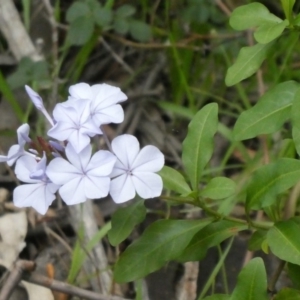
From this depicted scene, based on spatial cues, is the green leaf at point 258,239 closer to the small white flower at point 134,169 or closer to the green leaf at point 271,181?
the green leaf at point 271,181

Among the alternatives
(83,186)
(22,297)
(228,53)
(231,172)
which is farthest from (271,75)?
(83,186)

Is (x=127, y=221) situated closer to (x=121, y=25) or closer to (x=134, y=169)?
(x=134, y=169)

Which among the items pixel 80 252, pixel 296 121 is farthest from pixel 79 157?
pixel 80 252

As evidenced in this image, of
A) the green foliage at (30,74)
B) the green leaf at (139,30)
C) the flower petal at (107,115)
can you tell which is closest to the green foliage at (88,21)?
the green leaf at (139,30)

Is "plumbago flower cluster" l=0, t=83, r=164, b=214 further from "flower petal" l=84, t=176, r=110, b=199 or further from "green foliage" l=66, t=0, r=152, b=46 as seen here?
"green foliage" l=66, t=0, r=152, b=46

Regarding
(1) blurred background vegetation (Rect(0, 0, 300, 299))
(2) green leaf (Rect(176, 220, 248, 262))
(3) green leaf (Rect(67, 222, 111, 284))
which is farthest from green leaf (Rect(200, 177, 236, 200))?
(1) blurred background vegetation (Rect(0, 0, 300, 299))

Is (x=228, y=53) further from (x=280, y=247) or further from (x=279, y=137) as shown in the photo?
(x=280, y=247)

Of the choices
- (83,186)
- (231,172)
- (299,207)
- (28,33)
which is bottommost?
(231,172)
